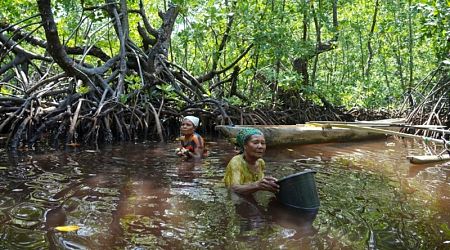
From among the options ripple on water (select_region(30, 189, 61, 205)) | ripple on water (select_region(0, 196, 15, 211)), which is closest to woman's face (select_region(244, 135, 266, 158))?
ripple on water (select_region(30, 189, 61, 205))

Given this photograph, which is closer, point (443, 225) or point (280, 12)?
point (443, 225)

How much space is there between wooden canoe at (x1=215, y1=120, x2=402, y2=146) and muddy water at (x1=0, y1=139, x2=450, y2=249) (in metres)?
0.83

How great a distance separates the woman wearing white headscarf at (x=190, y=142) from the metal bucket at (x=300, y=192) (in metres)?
2.32

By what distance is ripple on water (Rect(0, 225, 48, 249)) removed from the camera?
7.36 ft

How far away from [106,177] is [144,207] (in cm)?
125

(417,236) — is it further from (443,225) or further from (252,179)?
(252,179)

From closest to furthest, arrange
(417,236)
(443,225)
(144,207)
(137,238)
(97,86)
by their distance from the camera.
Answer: (137,238), (417,236), (443,225), (144,207), (97,86)

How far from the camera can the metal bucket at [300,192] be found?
3.12 metres

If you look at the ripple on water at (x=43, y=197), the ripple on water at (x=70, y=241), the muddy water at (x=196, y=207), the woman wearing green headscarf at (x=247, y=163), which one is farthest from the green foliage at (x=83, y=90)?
the ripple on water at (x=70, y=241)

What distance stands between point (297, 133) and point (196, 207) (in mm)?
4115

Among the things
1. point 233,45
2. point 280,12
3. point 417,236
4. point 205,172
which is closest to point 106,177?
point 205,172

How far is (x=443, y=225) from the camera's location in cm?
286

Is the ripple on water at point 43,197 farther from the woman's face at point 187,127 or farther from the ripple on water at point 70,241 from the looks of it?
the woman's face at point 187,127

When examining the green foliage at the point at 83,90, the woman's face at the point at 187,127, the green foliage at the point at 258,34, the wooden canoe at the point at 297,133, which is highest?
the green foliage at the point at 258,34
